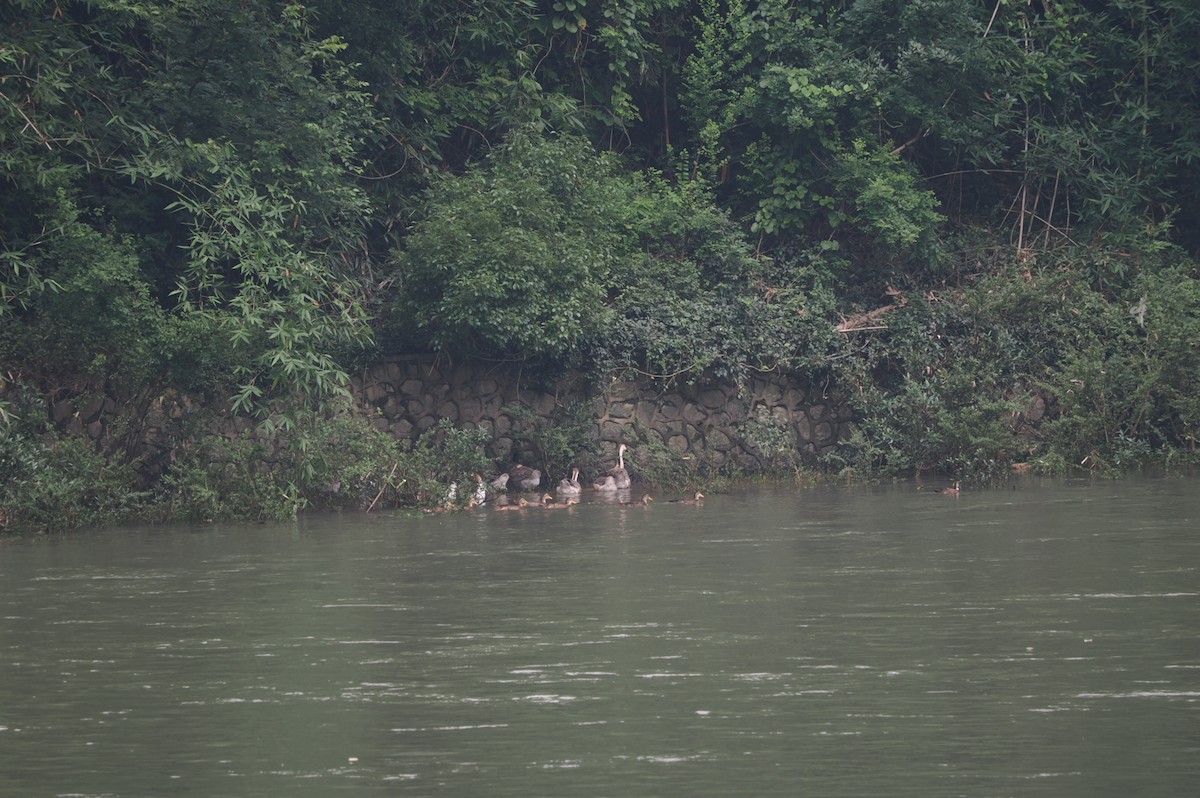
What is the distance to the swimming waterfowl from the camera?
18.8m

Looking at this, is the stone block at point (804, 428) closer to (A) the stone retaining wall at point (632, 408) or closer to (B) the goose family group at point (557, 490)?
(A) the stone retaining wall at point (632, 408)

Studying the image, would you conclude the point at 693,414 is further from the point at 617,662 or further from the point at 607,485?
the point at 617,662

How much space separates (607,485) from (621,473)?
28cm

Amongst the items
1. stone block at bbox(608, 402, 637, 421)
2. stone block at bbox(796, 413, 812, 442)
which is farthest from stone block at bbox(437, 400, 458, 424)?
stone block at bbox(796, 413, 812, 442)

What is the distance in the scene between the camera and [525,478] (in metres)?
18.8

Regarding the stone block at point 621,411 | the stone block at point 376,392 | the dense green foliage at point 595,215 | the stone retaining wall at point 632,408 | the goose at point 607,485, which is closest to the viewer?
the dense green foliage at point 595,215

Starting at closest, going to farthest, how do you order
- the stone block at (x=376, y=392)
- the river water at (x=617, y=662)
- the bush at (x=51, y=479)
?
the river water at (x=617, y=662) → the bush at (x=51, y=479) → the stone block at (x=376, y=392)

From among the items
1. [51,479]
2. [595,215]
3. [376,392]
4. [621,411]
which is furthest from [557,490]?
[51,479]

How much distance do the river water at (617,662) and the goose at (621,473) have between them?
4.44m

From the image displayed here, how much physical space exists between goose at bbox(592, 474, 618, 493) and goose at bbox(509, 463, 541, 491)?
28.3 inches

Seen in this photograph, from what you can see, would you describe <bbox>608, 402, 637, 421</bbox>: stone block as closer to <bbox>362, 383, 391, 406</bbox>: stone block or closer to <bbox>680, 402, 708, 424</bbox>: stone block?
<bbox>680, 402, 708, 424</bbox>: stone block

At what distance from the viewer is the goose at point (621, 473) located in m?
18.8

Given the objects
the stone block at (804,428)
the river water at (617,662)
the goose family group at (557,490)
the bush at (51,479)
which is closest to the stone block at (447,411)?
the goose family group at (557,490)

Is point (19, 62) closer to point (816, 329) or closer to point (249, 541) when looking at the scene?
point (249, 541)
